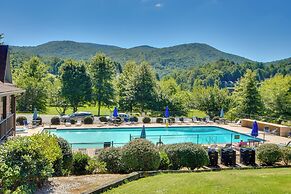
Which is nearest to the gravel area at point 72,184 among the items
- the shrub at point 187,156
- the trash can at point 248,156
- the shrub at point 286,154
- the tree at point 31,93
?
the shrub at point 187,156

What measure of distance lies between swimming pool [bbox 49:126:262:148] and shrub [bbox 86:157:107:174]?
10.8 m

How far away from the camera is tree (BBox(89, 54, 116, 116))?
150 ft

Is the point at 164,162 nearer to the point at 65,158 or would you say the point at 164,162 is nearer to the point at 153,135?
the point at 65,158

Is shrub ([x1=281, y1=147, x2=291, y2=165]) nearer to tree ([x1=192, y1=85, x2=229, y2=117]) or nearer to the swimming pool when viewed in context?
the swimming pool

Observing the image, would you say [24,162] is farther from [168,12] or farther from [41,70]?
[41,70]

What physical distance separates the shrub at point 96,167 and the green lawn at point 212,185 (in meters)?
2.40

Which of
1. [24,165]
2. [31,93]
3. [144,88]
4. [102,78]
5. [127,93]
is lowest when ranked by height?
[24,165]

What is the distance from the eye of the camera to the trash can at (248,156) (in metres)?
15.6

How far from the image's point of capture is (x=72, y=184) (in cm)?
1025

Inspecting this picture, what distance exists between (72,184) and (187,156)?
17.6 ft

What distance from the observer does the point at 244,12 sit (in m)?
34.7

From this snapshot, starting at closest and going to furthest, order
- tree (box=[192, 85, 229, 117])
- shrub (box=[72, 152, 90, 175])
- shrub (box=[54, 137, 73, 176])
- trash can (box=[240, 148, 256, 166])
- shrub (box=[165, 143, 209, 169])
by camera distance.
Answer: shrub (box=[54, 137, 73, 176]) < shrub (box=[72, 152, 90, 175]) < shrub (box=[165, 143, 209, 169]) < trash can (box=[240, 148, 256, 166]) < tree (box=[192, 85, 229, 117])

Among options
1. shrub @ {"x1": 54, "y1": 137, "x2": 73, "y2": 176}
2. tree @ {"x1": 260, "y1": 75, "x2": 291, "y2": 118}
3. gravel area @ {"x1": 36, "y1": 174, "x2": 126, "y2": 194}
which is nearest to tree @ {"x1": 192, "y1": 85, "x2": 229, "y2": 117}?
tree @ {"x1": 260, "y1": 75, "x2": 291, "y2": 118}

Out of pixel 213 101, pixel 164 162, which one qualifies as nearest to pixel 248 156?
pixel 164 162
